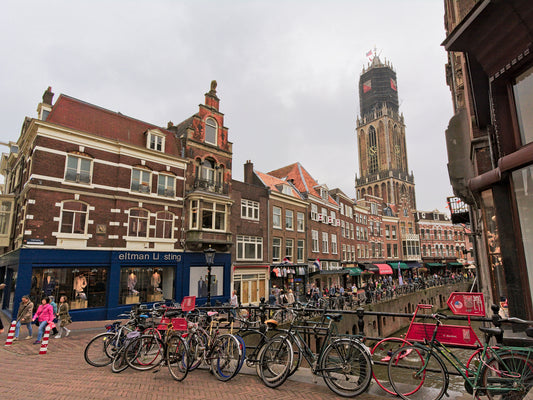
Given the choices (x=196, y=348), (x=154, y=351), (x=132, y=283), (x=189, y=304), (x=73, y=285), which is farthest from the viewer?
(x=132, y=283)

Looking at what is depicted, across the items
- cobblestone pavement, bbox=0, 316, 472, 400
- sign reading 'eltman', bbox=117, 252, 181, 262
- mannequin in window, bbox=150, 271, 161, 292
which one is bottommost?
cobblestone pavement, bbox=0, 316, 472, 400

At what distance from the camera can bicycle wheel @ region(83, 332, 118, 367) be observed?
689 cm

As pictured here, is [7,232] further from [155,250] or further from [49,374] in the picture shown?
→ [49,374]

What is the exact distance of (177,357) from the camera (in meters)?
6.07

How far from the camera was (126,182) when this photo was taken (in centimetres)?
1905

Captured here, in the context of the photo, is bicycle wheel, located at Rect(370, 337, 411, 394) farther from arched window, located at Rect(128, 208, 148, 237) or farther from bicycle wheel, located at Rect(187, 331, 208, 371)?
arched window, located at Rect(128, 208, 148, 237)

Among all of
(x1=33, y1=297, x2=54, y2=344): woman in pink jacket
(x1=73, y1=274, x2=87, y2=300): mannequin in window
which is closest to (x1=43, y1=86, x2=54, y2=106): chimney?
(x1=73, y1=274, x2=87, y2=300): mannequin in window

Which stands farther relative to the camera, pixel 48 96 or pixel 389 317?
pixel 389 317

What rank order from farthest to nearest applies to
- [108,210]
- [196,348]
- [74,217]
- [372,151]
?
1. [372,151]
2. [108,210]
3. [74,217]
4. [196,348]

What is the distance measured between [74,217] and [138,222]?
3.52 meters

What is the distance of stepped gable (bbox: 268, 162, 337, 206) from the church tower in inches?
2245

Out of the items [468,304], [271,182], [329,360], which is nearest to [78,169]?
[271,182]

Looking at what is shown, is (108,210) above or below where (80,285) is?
above

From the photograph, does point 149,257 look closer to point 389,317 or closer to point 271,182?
point 271,182
